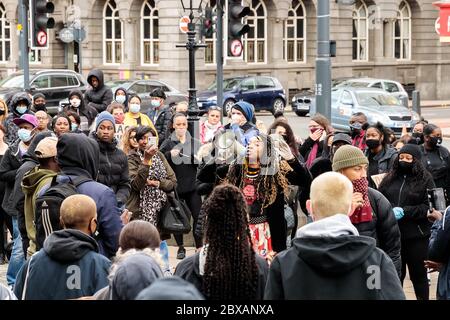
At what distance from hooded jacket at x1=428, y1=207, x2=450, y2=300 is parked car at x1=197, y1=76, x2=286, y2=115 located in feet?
105

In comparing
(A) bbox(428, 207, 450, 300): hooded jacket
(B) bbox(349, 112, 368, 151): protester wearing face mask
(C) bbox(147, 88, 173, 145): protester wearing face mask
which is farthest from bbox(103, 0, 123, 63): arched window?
(A) bbox(428, 207, 450, 300): hooded jacket

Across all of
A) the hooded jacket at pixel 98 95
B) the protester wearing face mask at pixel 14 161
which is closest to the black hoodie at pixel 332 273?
the protester wearing face mask at pixel 14 161

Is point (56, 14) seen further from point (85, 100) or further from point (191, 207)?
point (191, 207)

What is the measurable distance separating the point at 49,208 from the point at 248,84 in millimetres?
33227

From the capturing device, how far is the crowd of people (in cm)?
588

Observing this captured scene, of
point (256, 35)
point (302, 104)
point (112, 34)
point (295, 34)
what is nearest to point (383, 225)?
point (302, 104)

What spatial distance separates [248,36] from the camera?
158ft

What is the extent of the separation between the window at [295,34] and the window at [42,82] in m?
16.4

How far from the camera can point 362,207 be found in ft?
27.7

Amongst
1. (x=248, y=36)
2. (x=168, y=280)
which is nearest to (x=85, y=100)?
(x=168, y=280)

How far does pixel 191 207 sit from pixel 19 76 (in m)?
22.4

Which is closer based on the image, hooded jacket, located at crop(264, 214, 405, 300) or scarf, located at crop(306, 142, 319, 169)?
hooded jacket, located at crop(264, 214, 405, 300)

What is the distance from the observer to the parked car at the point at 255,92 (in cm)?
4016

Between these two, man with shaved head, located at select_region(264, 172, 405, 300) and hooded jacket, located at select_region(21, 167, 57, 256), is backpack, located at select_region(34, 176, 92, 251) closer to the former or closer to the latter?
hooded jacket, located at select_region(21, 167, 57, 256)
